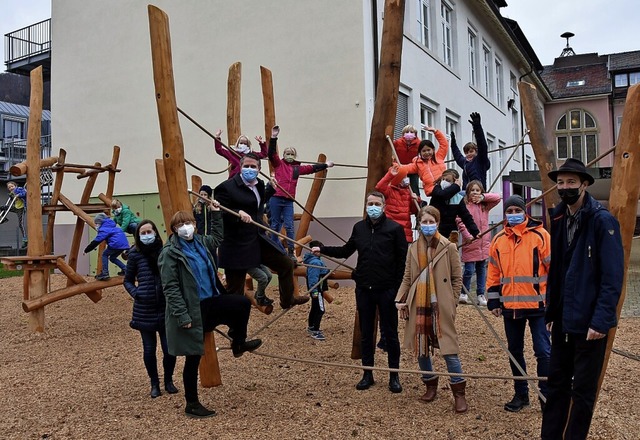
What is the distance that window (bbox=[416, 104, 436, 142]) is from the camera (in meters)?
14.7

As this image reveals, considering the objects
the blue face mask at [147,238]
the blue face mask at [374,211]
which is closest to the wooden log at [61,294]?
the blue face mask at [147,238]

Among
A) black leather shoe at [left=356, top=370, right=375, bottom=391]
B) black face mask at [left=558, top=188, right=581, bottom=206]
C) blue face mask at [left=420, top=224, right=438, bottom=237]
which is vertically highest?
black face mask at [left=558, top=188, right=581, bottom=206]

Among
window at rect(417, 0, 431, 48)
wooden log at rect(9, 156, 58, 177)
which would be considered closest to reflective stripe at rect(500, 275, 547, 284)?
wooden log at rect(9, 156, 58, 177)

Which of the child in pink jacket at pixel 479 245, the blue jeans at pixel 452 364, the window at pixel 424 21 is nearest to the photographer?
the blue jeans at pixel 452 364

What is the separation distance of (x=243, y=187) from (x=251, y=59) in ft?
27.8

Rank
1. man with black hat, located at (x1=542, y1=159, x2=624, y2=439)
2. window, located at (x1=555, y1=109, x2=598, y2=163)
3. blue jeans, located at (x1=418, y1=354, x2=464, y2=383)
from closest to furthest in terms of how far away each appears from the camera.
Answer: man with black hat, located at (x1=542, y1=159, x2=624, y2=439), blue jeans, located at (x1=418, y1=354, x2=464, y2=383), window, located at (x1=555, y1=109, x2=598, y2=163)

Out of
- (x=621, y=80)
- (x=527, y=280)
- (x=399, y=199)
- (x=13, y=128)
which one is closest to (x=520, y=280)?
(x=527, y=280)

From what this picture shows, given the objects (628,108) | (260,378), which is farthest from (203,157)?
(628,108)

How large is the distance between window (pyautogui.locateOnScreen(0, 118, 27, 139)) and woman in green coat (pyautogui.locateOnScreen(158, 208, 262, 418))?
28.6 meters

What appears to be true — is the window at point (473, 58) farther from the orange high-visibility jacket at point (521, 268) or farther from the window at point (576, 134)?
the window at point (576, 134)

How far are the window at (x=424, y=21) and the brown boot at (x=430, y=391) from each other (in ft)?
36.9

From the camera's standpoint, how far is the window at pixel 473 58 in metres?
19.0

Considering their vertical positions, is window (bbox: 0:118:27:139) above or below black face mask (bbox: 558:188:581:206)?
above

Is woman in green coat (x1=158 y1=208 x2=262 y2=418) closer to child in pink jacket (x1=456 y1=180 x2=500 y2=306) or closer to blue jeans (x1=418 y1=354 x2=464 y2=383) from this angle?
blue jeans (x1=418 y1=354 x2=464 y2=383)
